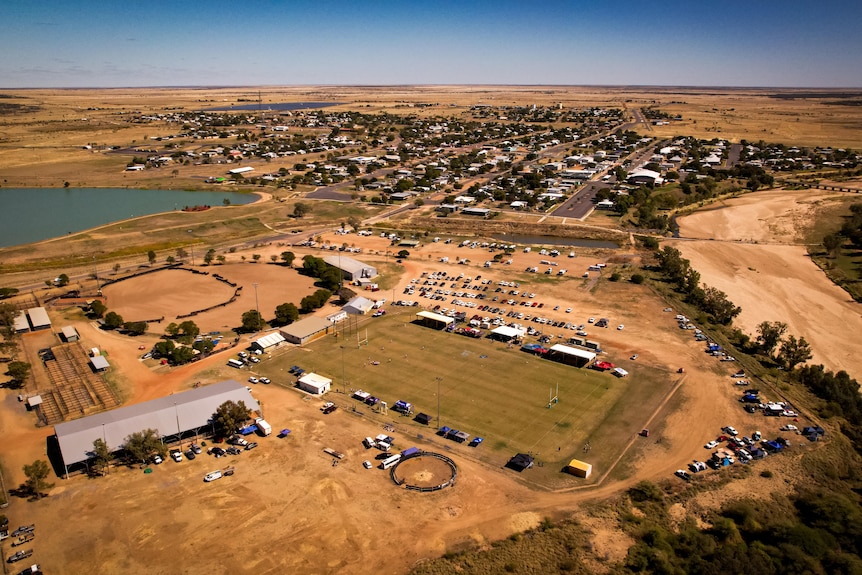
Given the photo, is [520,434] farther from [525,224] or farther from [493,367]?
[525,224]

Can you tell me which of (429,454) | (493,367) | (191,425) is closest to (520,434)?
(429,454)

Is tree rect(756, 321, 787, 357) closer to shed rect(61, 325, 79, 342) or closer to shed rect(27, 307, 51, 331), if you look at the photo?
shed rect(61, 325, 79, 342)

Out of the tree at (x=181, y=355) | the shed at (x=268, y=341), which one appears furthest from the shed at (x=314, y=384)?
the tree at (x=181, y=355)

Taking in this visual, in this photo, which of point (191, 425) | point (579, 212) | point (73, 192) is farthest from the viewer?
point (73, 192)

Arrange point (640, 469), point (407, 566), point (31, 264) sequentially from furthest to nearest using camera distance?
1. point (31, 264)
2. point (640, 469)
3. point (407, 566)

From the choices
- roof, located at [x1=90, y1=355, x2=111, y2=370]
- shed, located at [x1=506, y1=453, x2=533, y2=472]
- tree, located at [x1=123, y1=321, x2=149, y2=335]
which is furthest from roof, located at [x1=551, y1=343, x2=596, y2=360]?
tree, located at [x1=123, y1=321, x2=149, y2=335]

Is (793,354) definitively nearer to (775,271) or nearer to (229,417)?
(775,271)

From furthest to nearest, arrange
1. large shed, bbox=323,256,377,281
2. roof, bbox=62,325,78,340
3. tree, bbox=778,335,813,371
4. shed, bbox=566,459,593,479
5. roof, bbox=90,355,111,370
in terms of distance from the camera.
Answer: large shed, bbox=323,256,377,281 → roof, bbox=62,325,78,340 → tree, bbox=778,335,813,371 → roof, bbox=90,355,111,370 → shed, bbox=566,459,593,479
